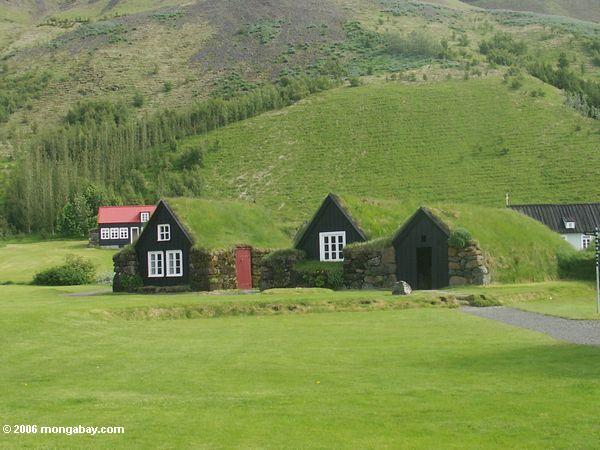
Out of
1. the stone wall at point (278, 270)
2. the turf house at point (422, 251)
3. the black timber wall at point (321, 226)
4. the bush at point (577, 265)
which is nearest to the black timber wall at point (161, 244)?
the stone wall at point (278, 270)

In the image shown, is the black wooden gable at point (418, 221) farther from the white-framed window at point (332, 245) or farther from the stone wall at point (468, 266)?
the white-framed window at point (332, 245)

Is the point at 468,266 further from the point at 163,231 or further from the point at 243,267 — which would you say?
the point at 163,231

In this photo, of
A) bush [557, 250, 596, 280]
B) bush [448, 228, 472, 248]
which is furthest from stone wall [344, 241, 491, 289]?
bush [557, 250, 596, 280]

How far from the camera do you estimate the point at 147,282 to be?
5225 centimetres

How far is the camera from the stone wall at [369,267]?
138 feet

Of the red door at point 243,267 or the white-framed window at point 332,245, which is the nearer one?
the white-framed window at point 332,245

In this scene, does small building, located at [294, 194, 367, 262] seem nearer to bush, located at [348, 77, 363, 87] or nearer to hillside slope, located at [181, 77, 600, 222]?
hillside slope, located at [181, 77, 600, 222]

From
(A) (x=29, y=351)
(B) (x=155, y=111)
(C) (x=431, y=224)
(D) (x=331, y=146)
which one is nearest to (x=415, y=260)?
(C) (x=431, y=224)

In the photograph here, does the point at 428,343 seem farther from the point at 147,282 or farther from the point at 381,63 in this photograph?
the point at 381,63

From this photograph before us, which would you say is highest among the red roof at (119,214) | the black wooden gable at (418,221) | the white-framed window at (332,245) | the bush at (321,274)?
the red roof at (119,214)

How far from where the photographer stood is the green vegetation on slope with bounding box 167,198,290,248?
50.9 meters

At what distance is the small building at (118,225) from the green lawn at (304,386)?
86.6 m

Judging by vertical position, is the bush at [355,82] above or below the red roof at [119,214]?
above

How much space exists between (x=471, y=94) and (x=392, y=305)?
359 ft
